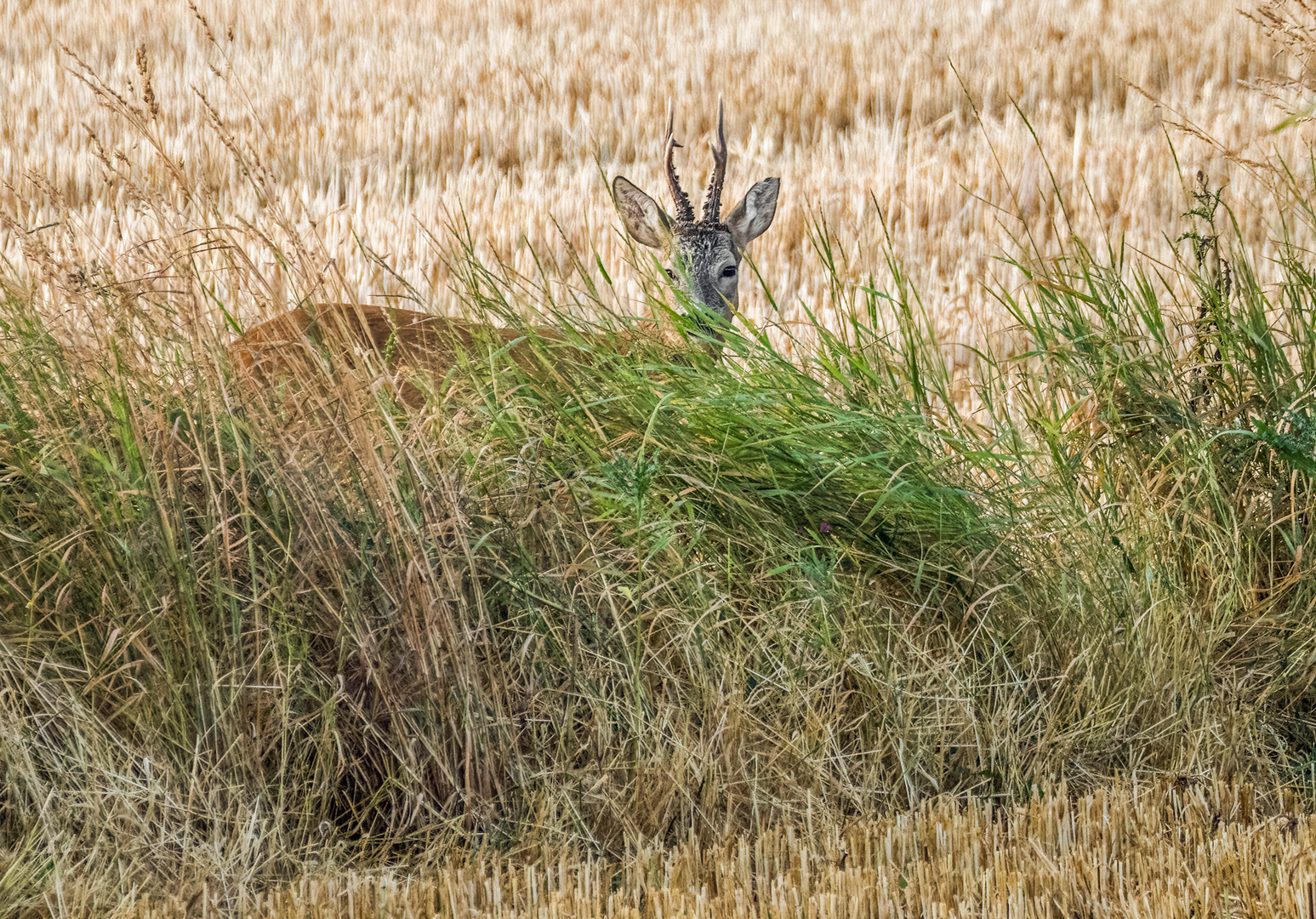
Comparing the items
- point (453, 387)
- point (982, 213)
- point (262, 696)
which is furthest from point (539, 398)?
point (982, 213)

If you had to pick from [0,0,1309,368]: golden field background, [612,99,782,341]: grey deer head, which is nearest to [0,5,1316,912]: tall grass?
[612,99,782,341]: grey deer head

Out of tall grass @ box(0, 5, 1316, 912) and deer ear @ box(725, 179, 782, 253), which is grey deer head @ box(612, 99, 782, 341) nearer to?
deer ear @ box(725, 179, 782, 253)

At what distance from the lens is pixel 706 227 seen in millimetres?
5957

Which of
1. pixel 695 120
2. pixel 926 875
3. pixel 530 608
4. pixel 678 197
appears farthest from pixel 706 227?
pixel 695 120

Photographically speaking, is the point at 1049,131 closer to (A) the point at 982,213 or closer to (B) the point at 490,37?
(A) the point at 982,213

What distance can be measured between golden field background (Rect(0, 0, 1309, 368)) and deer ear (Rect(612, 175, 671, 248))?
23.8 inches

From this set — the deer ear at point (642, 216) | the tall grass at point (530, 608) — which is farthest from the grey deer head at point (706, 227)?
the tall grass at point (530, 608)

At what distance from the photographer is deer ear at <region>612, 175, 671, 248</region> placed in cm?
582

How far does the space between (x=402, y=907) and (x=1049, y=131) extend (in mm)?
8436

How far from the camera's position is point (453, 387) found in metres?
3.35

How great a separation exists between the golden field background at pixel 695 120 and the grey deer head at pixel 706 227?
2.19 feet

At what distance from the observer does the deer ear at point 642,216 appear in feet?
19.1

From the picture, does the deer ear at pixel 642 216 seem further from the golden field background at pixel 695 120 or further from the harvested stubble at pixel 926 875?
the harvested stubble at pixel 926 875

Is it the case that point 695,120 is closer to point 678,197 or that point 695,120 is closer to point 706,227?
point 678,197
